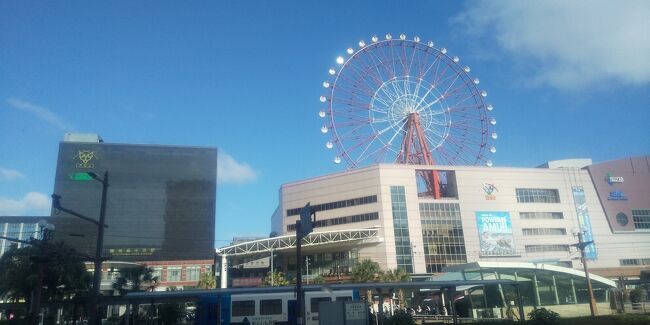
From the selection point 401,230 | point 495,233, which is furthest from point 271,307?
point 495,233

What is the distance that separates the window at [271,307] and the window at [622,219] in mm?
79508

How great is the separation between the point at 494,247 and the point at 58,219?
9786 centimetres

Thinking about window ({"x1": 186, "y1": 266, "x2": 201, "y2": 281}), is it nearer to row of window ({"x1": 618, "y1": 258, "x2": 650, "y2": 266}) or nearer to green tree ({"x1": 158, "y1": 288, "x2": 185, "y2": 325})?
green tree ({"x1": 158, "y1": 288, "x2": 185, "y2": 325})

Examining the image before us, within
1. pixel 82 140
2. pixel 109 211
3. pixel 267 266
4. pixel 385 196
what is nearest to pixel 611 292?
pixel 385 196

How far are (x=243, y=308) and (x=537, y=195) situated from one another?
71814mm

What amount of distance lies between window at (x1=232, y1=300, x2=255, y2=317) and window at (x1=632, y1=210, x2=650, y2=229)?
83.6m

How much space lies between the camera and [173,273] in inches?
3752

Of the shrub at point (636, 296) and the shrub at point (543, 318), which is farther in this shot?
the shrub at point (636, 296)

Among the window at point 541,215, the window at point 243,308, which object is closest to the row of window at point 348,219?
the window at point 541,215

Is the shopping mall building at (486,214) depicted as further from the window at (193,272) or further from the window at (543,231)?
the window at (193,272)

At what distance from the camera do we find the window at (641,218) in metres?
88.2

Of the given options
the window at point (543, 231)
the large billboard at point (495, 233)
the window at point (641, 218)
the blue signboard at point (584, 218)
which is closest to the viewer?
the large billboard at point (495, 233)

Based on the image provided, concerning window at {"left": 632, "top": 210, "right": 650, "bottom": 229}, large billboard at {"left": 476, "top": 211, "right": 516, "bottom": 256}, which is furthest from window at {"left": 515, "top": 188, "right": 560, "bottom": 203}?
window at {"left": 632, "top": 210, "right": 650, "bottom": 229}

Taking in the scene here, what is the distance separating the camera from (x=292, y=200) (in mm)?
91688
